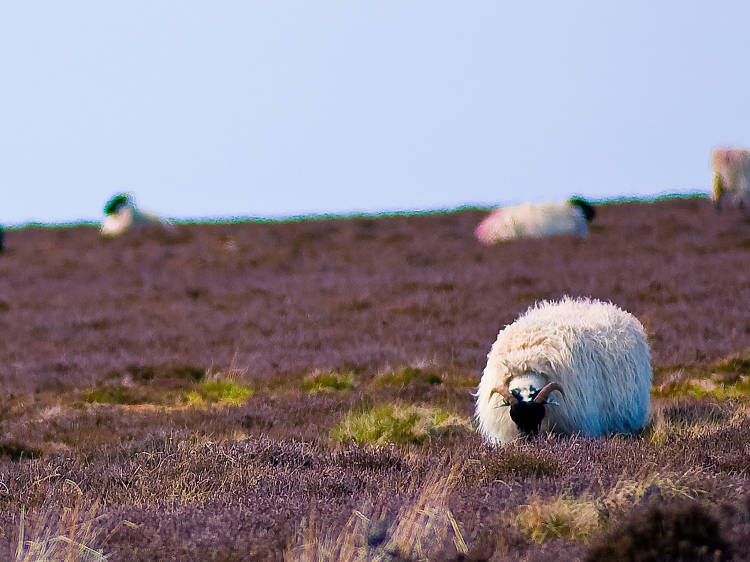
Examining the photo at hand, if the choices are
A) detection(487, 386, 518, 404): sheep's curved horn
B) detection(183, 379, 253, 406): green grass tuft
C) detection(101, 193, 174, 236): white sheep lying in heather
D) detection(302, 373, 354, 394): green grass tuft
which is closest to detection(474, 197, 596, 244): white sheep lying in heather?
detection(101, 193, 174, 236): white sheep lying in heather

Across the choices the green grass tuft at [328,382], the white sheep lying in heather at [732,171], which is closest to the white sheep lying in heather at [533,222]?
the white sheep lying in heather at [732,171]

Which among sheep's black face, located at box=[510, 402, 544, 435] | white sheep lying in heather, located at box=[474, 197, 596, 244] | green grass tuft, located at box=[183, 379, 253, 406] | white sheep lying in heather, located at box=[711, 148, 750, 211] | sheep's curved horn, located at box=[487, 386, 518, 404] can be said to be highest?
white sheep lying in heather, located at box=[711, 148, 750, 211]

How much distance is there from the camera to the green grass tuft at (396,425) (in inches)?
360

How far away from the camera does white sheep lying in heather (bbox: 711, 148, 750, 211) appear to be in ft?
95.0

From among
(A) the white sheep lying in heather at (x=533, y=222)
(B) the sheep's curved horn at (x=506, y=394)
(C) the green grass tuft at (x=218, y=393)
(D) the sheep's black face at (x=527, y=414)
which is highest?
(A) the white sheep lying in heather at (x=533, y=222)

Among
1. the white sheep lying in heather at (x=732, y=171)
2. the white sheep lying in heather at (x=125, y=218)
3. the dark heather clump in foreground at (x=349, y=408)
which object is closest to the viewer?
the dark heather clump in foreground at (x=349, y=408)

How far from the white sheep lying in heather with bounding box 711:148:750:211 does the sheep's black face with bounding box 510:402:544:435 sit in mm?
23046

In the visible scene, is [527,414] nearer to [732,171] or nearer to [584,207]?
[584,207]

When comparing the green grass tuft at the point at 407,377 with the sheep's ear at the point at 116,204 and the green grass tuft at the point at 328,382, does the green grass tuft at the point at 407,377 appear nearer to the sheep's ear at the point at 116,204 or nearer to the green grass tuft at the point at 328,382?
the green grass tuft at the point at 328,382

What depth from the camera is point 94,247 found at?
1203 inches

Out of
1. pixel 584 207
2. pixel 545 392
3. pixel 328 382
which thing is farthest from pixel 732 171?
pixel 545 392

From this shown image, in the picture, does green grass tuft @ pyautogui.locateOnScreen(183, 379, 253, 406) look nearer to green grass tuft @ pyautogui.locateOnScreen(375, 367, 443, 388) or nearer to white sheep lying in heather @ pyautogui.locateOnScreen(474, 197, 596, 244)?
green grass tuft @ pyautogui.locateOnScreen(375, 367, 443, 388)

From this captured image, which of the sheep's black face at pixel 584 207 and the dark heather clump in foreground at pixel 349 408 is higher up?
the sheep's black face at pixel 584 207

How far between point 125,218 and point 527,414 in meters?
29.4
